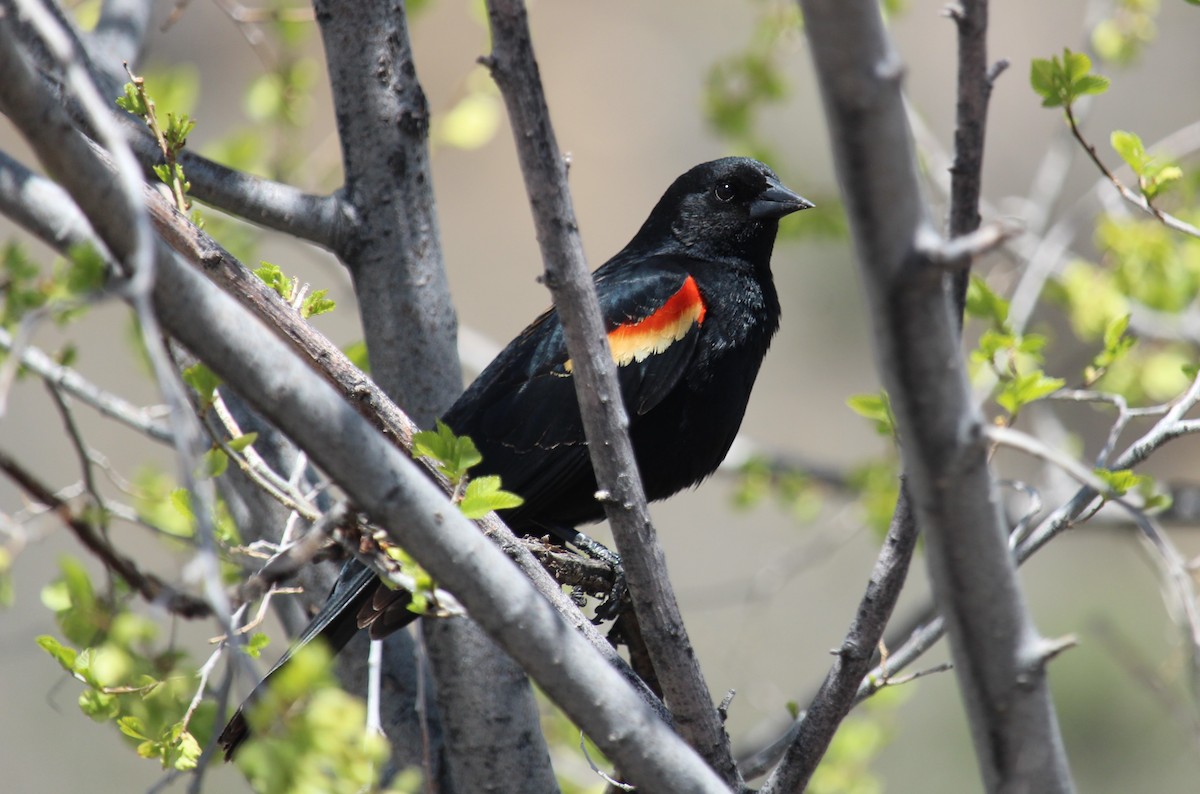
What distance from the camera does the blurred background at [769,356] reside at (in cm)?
700

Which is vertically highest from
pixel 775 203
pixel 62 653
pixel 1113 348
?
pixel 775 203

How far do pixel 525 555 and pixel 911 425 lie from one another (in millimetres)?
812

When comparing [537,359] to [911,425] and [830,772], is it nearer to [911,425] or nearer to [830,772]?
[830,772]

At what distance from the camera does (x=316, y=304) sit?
6.24 ft

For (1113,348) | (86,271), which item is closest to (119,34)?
(86,271)

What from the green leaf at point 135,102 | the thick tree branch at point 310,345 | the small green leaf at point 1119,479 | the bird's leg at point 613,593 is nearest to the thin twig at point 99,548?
the thick tree branch at point 310,345

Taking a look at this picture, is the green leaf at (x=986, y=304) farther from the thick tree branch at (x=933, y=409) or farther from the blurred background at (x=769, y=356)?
the blurred background at (x=769, y=356)

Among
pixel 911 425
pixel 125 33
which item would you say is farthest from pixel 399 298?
pixel 911 425

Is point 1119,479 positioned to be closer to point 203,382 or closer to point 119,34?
point 203,382

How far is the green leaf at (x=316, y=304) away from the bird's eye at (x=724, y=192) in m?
1.78

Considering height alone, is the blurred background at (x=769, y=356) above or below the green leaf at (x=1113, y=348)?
above

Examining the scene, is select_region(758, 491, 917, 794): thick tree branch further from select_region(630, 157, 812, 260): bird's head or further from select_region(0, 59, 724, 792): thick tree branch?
select_region(630, 157, 812, 260): bird's head

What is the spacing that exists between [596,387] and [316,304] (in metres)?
0.62

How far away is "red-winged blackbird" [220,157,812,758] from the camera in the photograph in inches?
111
